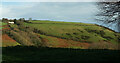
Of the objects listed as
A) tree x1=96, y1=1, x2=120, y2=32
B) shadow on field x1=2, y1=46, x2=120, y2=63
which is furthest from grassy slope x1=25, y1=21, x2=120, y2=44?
shadow on field x1=2, y1=46, x2=120, y2=63

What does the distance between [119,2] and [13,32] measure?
103 feet

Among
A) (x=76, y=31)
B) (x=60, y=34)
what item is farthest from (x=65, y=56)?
(x=76, y=31)

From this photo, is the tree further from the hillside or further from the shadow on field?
the hillside

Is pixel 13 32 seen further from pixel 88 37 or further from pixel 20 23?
pixel 88 37

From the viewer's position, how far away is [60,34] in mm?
48312

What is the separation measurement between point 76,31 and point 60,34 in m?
4.86

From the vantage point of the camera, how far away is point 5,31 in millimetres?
45688

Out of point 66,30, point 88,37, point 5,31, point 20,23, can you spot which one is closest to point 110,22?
point 88,37

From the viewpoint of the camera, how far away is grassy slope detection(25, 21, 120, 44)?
152ft

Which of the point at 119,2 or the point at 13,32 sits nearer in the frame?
the point at 119,2

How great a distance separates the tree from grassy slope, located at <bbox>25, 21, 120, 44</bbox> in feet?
73.7

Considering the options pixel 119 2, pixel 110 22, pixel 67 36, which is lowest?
pixel 67 36

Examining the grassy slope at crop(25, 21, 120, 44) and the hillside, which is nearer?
the hillside

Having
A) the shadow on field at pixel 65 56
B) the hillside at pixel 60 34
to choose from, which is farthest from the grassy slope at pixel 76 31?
the shadow on field at pixel 65 56
